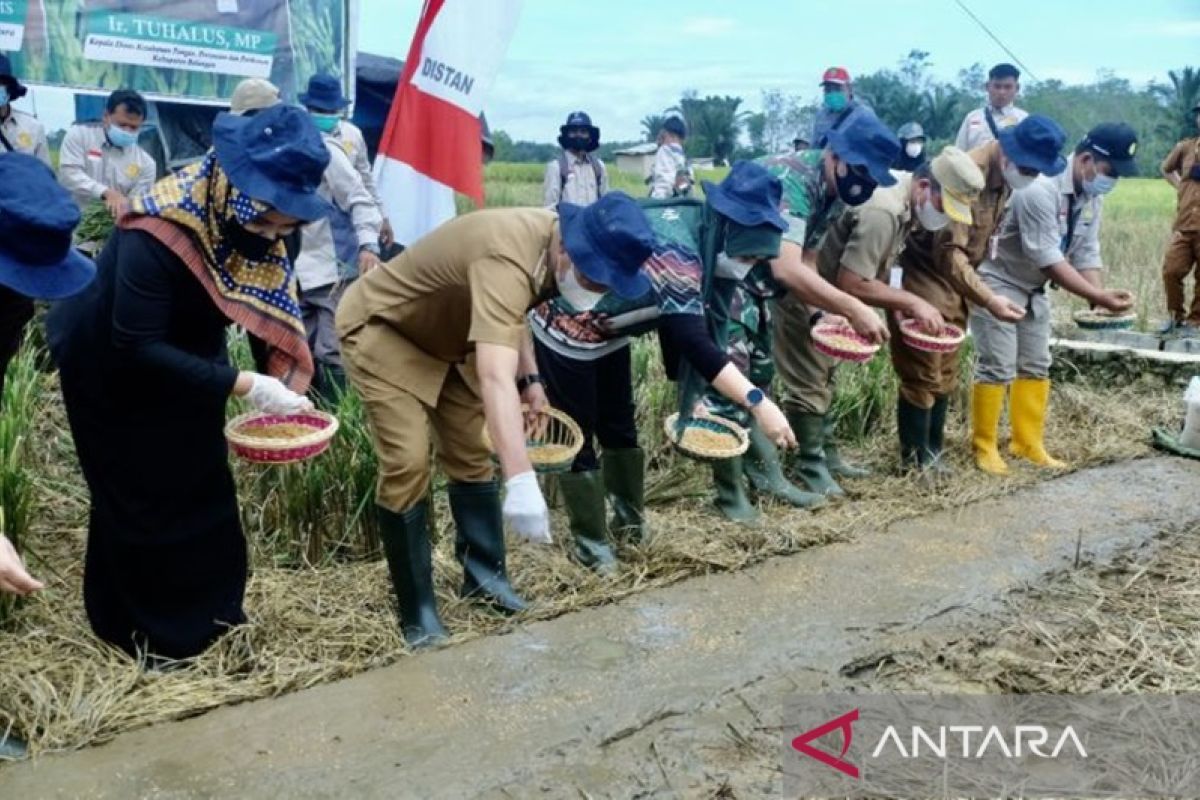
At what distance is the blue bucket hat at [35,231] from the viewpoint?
256 centimetres

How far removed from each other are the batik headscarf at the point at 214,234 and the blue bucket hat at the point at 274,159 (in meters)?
0.05

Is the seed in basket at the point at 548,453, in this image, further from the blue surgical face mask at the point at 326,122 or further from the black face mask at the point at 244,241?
the blue surgical face mask at the point at 326,122

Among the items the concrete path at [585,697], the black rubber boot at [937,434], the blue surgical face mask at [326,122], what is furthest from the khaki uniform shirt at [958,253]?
the blue surgical face mask at [326,122]

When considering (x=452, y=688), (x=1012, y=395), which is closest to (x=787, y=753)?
(x=452, y=688)

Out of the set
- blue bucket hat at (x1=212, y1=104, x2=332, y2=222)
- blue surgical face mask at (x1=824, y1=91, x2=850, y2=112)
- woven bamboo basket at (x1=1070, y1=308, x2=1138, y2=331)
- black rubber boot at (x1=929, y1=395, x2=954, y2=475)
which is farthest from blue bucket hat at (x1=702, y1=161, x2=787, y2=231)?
blue surgical face mask at (x1=824, y1=91, x2=850, y2=112)

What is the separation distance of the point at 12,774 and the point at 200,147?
603cm

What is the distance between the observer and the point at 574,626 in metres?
3.81

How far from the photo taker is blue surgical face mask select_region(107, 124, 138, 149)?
687 centimetres

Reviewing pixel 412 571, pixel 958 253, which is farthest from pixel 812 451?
pixel 412 571

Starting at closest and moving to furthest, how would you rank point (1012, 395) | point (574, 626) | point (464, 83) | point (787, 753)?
1. point (787, 753)
2. point (574, 626)
3. point (464, 83)
4. point (1012, 395)

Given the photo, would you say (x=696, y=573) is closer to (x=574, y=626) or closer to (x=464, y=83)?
(x=574, y=626)

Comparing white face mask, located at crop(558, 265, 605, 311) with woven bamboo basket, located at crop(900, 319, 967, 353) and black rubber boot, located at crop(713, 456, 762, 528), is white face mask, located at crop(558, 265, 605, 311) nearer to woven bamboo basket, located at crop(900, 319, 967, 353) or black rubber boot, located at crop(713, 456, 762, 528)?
black rubber boot, located at crop(713, 456, 762, 528)

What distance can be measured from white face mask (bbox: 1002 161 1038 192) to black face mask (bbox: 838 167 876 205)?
3.08 feet

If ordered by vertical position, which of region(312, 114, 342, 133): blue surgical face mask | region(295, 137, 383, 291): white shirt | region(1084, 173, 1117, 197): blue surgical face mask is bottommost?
region(295, 137, 383, 291): white shirt
